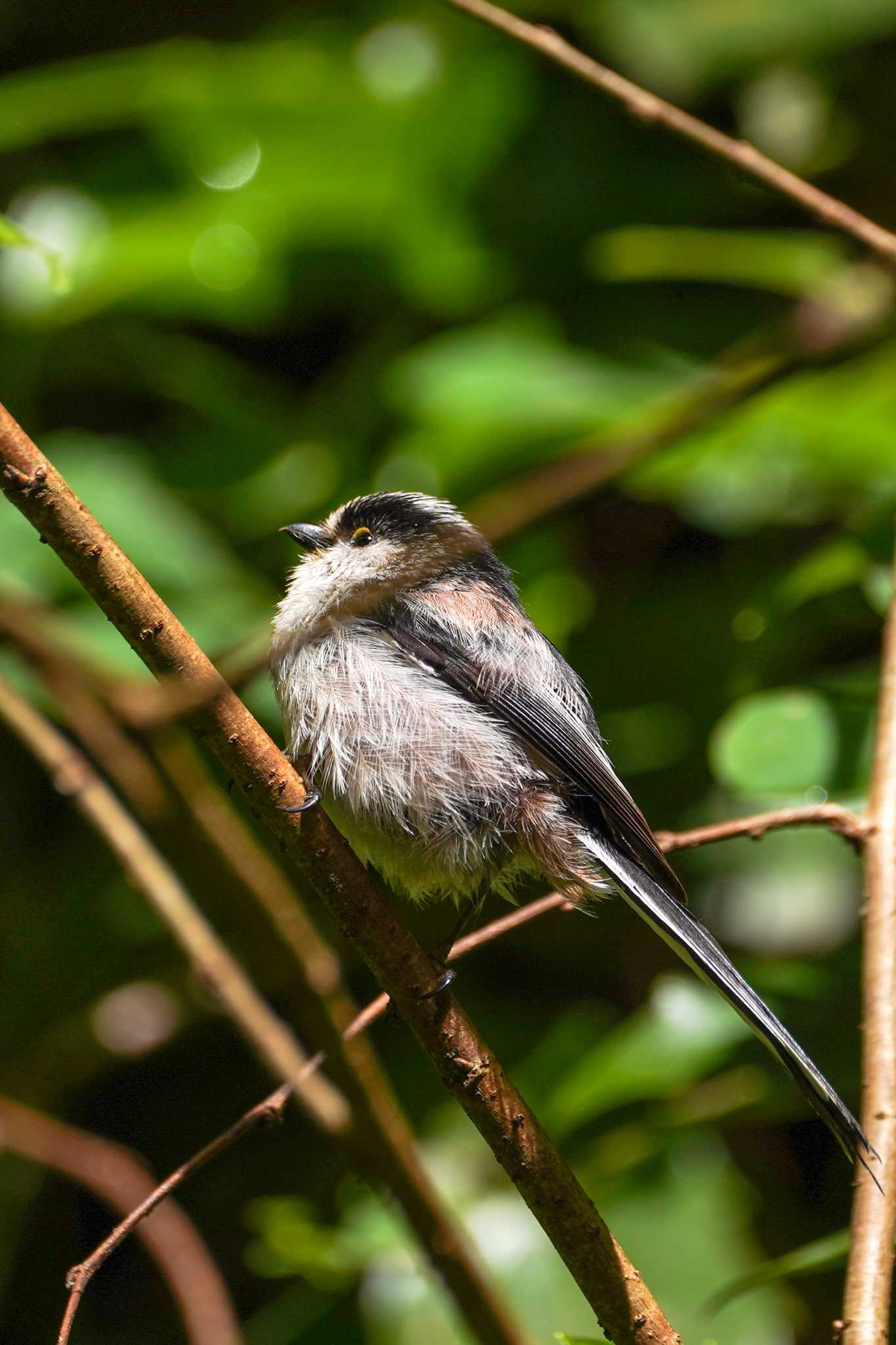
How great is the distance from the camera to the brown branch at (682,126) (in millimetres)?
2070

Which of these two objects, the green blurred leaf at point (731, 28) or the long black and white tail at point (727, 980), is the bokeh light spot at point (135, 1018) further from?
the green blurred leaf at point (731, 28)

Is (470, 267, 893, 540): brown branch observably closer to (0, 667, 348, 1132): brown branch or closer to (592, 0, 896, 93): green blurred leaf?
(0, 667, 348, 1132): brown branch

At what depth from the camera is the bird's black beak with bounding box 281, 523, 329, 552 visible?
2.70 m

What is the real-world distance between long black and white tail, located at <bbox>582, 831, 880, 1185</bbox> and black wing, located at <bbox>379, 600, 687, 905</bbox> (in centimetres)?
7

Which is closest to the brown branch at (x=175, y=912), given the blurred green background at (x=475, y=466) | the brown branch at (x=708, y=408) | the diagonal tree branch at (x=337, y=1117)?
the diagonal tree branch at (x=337, y=1117)

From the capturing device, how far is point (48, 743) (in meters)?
1.73

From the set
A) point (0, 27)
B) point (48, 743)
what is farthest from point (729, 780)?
point (0, 27)

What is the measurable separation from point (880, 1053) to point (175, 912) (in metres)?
0.98

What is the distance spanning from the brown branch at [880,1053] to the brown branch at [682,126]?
655 millimetres

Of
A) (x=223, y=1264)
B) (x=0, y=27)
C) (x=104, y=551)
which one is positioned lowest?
(x=223, y=1264)

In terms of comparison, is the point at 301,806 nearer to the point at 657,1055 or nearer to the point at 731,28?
the point at 657,1055

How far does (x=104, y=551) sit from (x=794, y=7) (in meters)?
2.85

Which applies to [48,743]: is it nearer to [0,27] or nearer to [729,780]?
[729,780]

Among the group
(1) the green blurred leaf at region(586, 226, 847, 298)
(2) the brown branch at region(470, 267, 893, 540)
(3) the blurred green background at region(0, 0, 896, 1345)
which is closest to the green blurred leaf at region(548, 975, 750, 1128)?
(3) the blurred green background at region(0, 0, 896, 1345)
